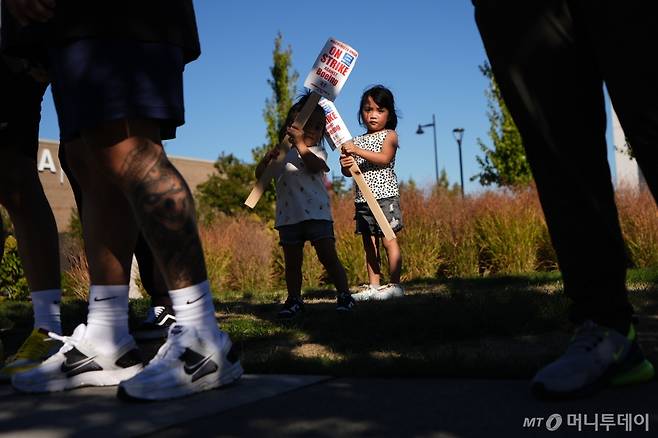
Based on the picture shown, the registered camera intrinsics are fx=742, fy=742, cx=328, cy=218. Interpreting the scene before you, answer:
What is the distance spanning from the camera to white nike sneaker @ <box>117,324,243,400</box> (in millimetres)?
1930

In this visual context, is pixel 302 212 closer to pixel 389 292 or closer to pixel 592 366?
pixel 389 292

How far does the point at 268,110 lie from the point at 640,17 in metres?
17.6

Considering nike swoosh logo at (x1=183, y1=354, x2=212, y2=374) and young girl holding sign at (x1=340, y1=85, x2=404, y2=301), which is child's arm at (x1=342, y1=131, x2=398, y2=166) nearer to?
young girl holding sign at (x1=340, y1=85, x2=404, y2=301)

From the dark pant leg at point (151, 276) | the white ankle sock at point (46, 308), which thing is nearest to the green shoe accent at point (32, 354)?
the white ankle sock at point (46, 308)

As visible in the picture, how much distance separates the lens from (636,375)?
1.92 meters

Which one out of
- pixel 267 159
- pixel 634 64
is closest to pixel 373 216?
pixel 267 159

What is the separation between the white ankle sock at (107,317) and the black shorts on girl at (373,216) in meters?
3.25

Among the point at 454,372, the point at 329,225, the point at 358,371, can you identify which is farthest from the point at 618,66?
the point at 329,225

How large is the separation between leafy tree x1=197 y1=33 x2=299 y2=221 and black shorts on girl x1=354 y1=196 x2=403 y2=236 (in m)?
10.9

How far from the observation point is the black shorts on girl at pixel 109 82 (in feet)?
6.56

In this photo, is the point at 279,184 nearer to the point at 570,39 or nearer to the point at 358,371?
the point at 358,371

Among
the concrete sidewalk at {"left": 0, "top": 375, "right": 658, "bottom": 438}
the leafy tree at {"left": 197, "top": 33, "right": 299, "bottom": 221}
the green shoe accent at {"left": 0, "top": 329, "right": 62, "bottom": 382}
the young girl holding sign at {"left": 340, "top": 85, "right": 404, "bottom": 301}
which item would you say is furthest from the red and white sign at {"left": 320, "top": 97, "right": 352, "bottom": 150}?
the leafy tree at {"left": 197, "top": 33, "right": 299, "bottom": 221}

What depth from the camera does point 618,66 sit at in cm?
179

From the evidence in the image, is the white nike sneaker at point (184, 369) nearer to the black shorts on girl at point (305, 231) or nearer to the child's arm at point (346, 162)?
the black shorts on girl at point (305, 231)
